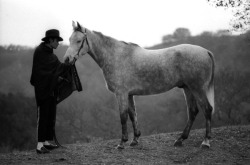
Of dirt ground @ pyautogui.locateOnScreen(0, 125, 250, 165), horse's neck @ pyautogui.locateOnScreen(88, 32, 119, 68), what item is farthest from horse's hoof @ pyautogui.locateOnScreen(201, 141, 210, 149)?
horse's neck @ pyautogui.locateOnScreen(88, 32, 119, 68)

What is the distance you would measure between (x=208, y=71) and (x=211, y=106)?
873 millimetres

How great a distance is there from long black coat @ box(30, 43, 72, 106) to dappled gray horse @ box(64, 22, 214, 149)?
1.65ft

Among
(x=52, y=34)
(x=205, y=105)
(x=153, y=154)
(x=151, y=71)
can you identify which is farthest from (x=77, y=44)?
(x=205, y=105)

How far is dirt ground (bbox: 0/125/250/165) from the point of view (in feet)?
19.6

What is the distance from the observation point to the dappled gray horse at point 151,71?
7062 millimetres

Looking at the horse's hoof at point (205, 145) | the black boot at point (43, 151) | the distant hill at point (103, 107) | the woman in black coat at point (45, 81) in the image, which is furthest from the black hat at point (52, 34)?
the distant hill at point (103, 107)

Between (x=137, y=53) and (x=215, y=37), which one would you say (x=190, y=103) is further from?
(x=215, y=37)

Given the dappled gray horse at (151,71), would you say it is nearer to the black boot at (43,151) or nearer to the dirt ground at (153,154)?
the dirt ground at (153,154)

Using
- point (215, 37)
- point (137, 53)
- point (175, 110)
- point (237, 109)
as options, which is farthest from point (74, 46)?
point (215, 37)

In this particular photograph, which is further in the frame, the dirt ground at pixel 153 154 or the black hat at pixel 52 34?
the black hat at pixel 52 34

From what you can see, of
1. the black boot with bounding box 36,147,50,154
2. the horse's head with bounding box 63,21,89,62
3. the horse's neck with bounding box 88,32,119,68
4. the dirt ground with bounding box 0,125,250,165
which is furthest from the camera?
the horse's neck with bounding box 88,32,119,68

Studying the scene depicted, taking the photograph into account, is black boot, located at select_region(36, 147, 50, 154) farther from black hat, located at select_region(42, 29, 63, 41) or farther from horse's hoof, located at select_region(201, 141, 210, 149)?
horse's hoof, located at select_region(201, 141, 210, 149)

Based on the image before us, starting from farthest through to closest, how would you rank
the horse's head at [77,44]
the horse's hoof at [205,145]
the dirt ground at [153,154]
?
the horse's hoof at [205,145] → the horse's head at [77,44] → the dirt ground at [153,154]

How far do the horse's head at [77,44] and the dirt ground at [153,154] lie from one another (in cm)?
227
